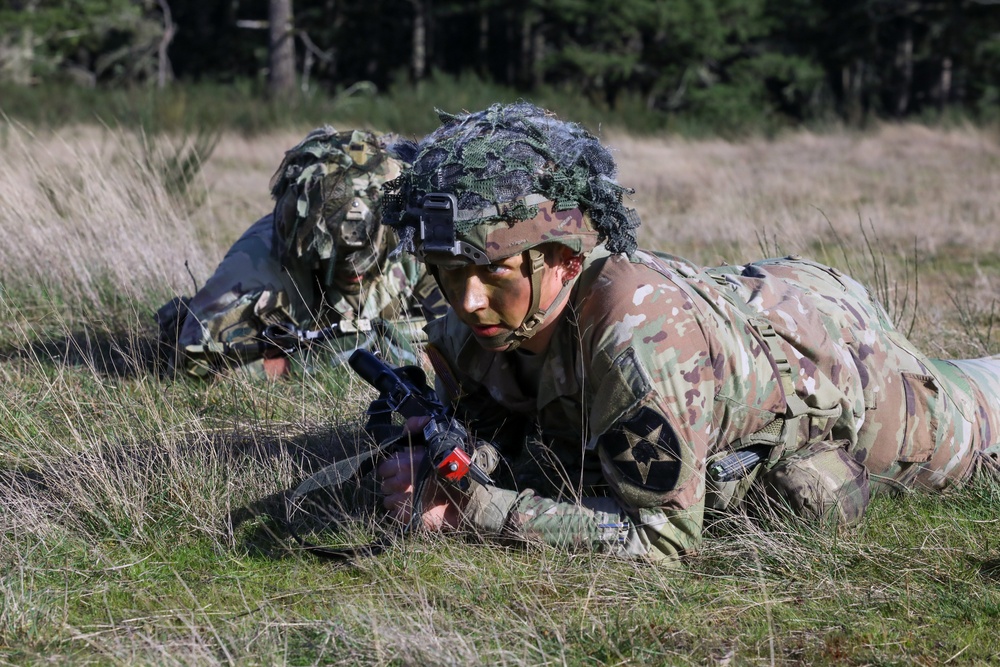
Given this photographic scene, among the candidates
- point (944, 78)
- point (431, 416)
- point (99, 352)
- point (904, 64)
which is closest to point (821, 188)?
point (99, 352)

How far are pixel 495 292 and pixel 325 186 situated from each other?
2396 millimetres

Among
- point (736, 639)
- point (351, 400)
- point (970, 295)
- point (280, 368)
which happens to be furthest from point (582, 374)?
point (970, 295)

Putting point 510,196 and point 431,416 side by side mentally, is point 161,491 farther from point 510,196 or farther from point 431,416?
point 510,196

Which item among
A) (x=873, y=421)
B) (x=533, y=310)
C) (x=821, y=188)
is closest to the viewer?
(x=533, y=310)

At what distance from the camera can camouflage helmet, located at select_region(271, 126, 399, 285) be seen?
5074mm

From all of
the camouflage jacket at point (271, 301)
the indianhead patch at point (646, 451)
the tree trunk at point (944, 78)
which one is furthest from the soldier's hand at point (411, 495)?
the tree trunk at point (944, 78)

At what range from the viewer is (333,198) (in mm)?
5070

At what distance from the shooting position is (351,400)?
4441 mm

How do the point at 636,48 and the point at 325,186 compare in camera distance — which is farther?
the point at 636,48

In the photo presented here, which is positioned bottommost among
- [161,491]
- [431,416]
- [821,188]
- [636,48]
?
[821,188]

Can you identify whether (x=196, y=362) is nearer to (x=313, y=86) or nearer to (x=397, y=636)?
(x=397, y=636)

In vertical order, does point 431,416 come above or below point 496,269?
below

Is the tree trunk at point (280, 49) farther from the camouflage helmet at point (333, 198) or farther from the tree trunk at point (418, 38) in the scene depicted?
the camouflage helmet at point (333, 198)

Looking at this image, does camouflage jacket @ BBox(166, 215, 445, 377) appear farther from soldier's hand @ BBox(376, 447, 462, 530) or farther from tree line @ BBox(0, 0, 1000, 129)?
tree line @ BBox(0, 0, 1000, 129)
